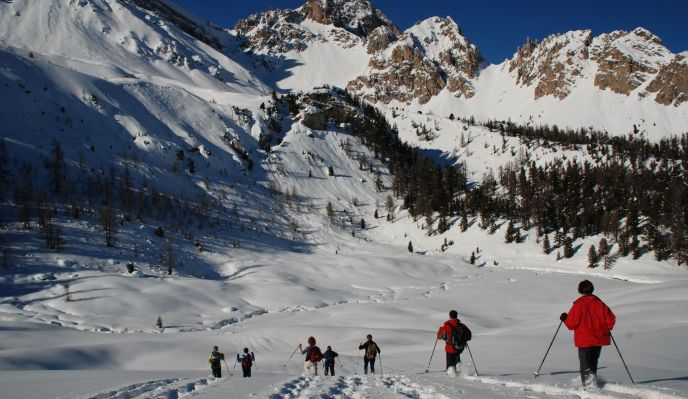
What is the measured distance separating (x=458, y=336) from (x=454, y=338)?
0.12 metres

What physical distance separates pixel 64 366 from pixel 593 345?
18564 mm

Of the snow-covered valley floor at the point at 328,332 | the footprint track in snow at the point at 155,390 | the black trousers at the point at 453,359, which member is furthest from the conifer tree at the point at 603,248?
the footprint track in snow at the point at 155,390

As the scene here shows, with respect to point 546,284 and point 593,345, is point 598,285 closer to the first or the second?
point 546,284

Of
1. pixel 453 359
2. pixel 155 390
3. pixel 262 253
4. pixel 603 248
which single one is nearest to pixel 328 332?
pixel 453 359

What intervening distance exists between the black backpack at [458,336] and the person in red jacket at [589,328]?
2.76 m

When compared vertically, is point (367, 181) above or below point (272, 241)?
above

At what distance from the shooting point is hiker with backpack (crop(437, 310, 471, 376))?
32.5 ft

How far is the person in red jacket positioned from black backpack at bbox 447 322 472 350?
9.05 feet

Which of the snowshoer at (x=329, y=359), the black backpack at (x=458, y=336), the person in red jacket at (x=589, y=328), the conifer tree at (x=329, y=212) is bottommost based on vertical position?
the snowshoer at (x=329, y=359)

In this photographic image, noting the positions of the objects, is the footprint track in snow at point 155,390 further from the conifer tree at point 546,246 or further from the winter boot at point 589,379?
the conifer tree at point 546,246

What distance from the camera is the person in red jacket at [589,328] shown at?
7.32 meters

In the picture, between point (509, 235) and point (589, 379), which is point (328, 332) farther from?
point (509, 235)

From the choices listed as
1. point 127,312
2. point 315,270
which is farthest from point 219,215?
point 127,312

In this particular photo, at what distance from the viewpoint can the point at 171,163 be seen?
91188mm
